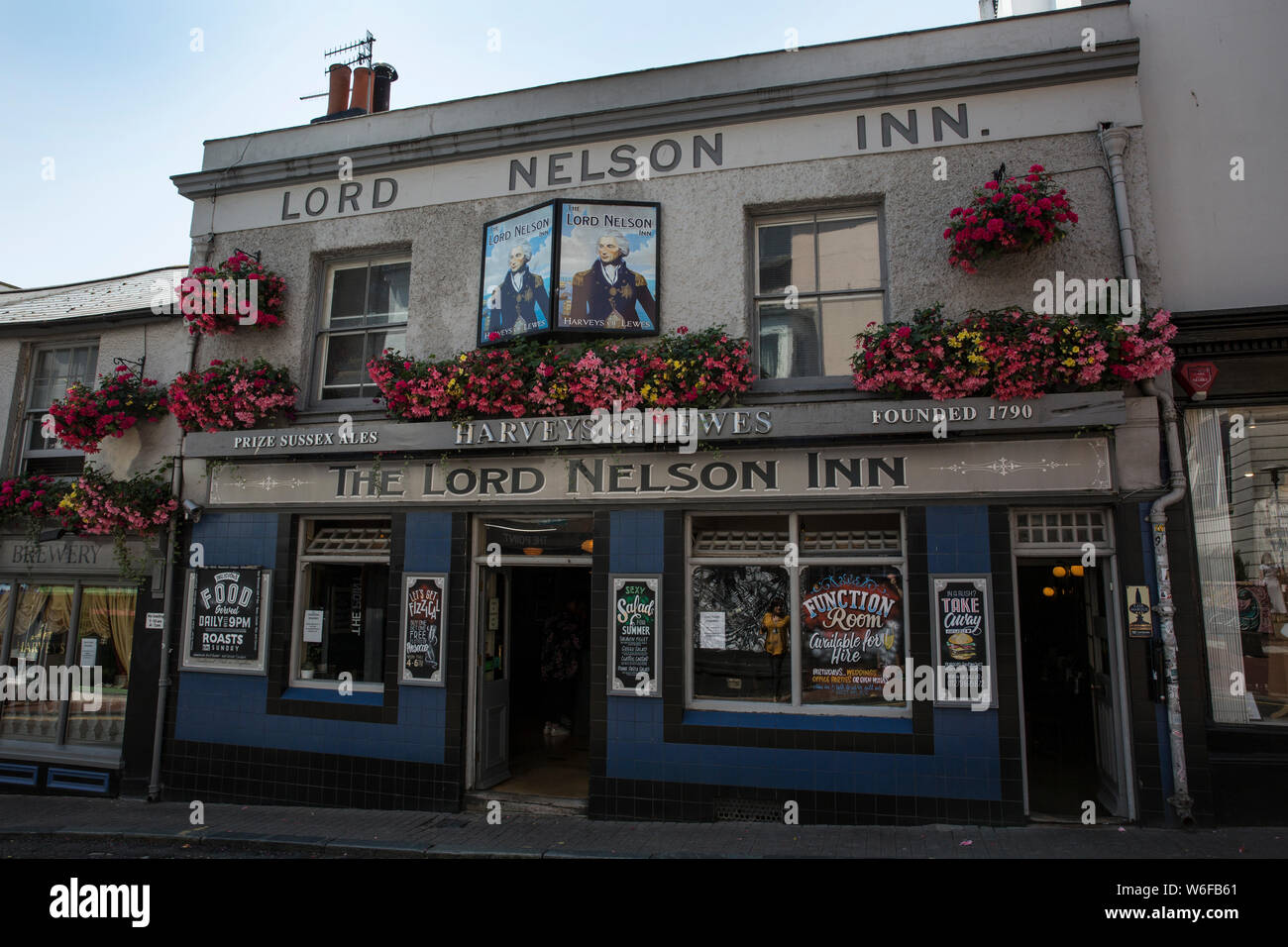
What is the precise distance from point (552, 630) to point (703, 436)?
15.1 ft

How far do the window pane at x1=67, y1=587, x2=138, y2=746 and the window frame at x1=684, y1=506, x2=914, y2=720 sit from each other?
6.89 meters

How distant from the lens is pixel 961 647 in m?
7.12

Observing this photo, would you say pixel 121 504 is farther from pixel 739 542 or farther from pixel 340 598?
pixel 739 542

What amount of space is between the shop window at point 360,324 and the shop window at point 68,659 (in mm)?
3716

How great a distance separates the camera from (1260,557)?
7176mm

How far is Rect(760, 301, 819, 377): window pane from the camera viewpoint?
8.20 meters

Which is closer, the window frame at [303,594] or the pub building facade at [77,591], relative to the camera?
the window frame at [303,594]

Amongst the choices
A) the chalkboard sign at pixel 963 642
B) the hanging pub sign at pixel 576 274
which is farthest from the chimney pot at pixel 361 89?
the chalkboard sign at pixel 963 642

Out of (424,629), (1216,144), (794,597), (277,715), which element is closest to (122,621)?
(277,715)

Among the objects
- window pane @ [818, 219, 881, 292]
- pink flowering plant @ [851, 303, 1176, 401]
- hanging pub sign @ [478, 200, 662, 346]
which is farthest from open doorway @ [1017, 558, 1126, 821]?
hanging pub sign @ [478, 200, 662, 346]

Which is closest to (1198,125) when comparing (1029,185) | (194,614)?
(1029,185)

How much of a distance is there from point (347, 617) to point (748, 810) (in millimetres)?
→ 4988

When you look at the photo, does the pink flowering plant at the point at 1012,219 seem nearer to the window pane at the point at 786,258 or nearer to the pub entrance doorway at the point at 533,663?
the window pane at the point at 786,258

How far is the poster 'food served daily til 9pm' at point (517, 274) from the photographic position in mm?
8594
